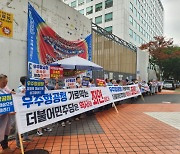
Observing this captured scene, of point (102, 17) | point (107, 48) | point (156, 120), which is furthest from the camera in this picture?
point (102, 17)

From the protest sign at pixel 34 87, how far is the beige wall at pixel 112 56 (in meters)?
8.75

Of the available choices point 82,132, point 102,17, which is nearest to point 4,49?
point 82,132

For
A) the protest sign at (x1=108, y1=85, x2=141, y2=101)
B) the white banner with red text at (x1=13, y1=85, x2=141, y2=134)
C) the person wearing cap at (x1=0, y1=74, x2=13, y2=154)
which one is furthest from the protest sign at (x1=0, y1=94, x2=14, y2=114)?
the protest sign at (x1=108, y1=85, x2=141, y2=101)

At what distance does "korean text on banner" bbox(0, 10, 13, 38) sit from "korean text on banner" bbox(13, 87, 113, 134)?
3003 mm

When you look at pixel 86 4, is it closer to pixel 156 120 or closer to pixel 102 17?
pixel 102 17

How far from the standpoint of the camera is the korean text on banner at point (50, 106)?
4.08 m

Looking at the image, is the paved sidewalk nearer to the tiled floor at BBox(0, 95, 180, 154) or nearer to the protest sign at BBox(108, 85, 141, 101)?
the tiled floor at BBox(0, 95, 180, 154)

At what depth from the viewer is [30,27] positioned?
24.3 feet

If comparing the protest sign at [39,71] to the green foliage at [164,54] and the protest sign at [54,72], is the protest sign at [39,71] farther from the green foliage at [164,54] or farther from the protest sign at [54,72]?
the green foliage at [164,54]

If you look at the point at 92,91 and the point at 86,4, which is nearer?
the point at 92,91

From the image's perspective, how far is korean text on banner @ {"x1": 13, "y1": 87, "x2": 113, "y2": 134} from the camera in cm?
408

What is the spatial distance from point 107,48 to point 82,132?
36.5 feet

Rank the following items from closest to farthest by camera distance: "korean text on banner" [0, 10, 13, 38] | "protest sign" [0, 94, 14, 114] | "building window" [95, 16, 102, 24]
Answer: "protest sign" [0, 94, 14, 114] < "korean text on banner" [0, 10, 13, 38] < "building window" [95, 16, 102, 24]

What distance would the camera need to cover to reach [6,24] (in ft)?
21.5
